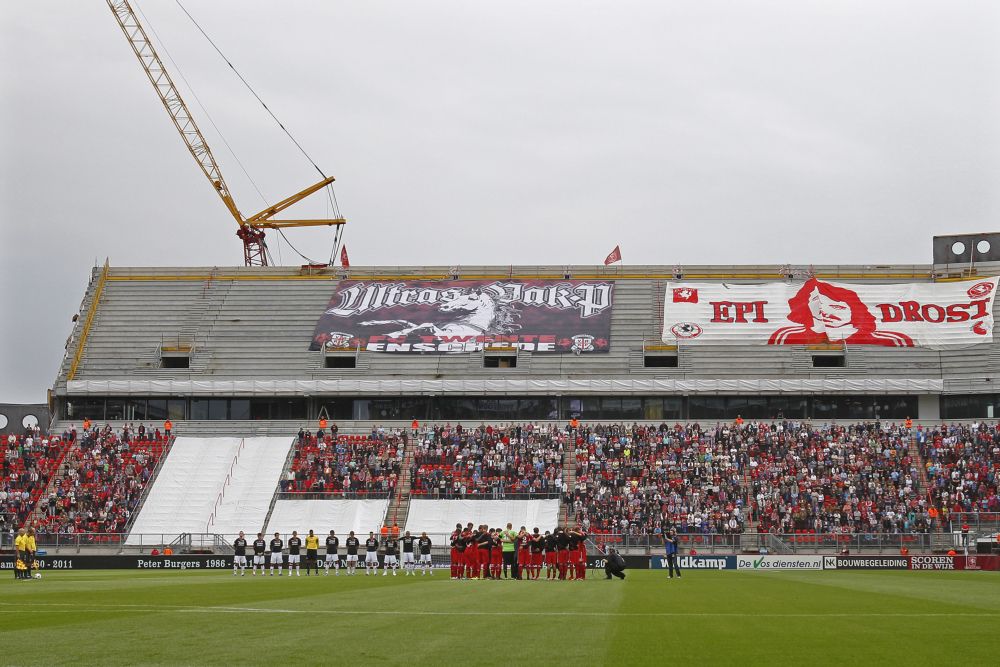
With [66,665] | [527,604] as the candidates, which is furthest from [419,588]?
[66,665]

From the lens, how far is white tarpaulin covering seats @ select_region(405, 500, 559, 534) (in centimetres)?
6009

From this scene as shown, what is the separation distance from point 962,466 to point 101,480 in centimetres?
4535

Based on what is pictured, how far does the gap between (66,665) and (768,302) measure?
231 ft

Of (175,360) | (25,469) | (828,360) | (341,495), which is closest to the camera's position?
(341,495)

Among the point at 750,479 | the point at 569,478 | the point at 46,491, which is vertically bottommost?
the point at 46,491

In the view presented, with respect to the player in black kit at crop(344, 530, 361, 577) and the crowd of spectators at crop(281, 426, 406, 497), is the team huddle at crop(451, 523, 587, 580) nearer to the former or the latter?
the player in black kit at crop(344, 530, 361, 577)

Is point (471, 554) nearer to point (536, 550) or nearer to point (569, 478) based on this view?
point (536, 550)

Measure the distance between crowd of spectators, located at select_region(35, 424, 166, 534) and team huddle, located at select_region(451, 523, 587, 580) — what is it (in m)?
26.5

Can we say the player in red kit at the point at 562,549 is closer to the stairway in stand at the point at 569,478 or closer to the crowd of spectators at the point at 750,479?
the crowd of spectators at the point at 750,479

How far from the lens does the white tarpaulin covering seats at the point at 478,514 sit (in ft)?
197

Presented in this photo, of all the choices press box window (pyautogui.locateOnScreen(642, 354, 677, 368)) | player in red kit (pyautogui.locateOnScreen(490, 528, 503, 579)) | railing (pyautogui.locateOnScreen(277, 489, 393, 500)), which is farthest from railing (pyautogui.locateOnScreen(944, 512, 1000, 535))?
railing (pyautogui.locateOnScreen(277, 489, 393, 500))

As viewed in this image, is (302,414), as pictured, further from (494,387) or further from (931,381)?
(931,381)

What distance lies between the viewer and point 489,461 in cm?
6550

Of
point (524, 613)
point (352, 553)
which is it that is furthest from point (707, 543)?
point (524, 613)
